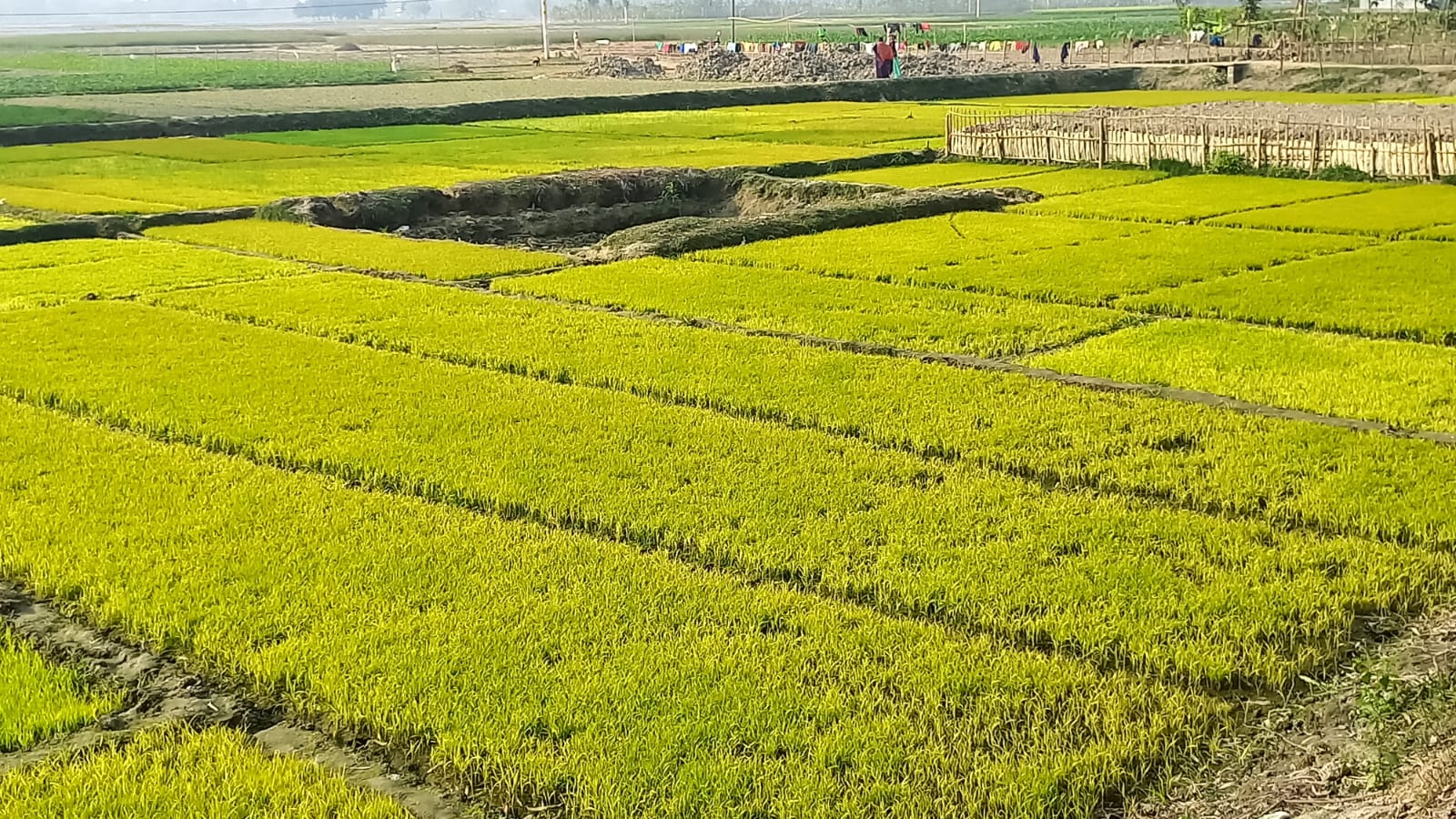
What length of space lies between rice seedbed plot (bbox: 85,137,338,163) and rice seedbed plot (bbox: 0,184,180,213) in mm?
6167

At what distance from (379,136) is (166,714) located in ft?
105

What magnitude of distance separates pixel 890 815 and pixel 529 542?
9.87ft

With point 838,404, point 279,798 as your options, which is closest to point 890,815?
point 279,798

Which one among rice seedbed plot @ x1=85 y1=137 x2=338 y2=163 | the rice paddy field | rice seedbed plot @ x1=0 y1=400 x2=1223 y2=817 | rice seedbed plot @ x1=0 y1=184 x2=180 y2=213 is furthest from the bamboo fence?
rice seedbed plot @ x1=0 y1=400 x2=1223 y2=817

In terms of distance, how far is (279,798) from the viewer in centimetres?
479

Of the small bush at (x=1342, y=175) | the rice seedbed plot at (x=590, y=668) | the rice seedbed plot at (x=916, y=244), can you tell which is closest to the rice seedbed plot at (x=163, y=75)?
the rice seedbed plot at (x=916, y=244)

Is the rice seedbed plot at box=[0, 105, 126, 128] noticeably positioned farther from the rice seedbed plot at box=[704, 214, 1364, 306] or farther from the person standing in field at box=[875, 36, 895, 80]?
the person standing in field at box=[875, 36, 895, 80]

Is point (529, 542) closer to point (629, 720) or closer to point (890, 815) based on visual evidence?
point (629, 720)

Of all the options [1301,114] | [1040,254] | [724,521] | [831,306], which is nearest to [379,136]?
[1301,114]

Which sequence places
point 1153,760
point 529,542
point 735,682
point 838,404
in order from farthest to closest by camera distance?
point 838,404 → point 529,542 → point 735,682 → point 1153,760

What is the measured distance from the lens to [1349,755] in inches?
197

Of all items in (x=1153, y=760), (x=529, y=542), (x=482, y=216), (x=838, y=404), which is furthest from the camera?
(x=482, y=216)

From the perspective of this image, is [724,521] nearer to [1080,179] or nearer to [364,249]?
[364,249]

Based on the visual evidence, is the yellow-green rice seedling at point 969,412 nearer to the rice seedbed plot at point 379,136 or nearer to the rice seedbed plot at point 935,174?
the rice seedbed plot at point 935,174
